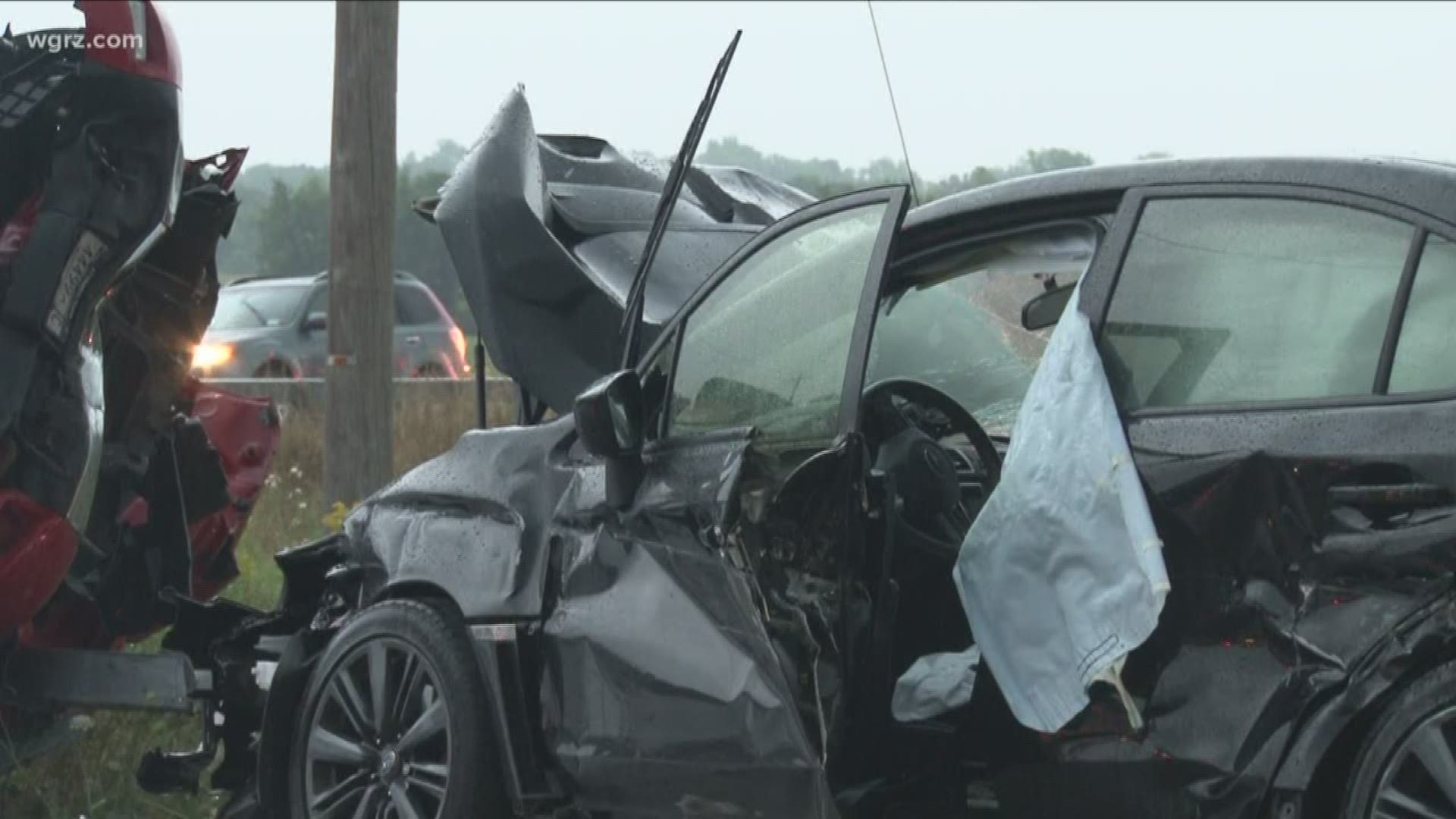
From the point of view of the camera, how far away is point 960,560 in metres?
4.76

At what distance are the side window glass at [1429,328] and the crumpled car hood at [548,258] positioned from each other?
7.19 ft

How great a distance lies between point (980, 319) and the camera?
5824 millimetres

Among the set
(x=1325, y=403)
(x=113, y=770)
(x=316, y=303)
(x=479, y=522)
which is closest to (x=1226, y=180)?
(x=1325, y=403)

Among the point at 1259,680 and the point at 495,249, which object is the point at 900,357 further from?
the point at 1259,680

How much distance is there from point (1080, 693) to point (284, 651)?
2495 millimetres

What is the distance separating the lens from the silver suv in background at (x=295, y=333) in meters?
22.3

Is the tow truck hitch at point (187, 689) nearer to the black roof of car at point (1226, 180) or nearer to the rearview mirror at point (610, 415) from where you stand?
the rearview mirror at point (610, 415)

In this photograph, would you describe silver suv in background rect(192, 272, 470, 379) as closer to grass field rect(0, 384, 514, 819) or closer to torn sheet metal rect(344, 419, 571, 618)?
grass field rect(0, 384, 514, 819)

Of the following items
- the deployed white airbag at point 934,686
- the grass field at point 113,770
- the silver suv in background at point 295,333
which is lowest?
the grass field at point 113,770

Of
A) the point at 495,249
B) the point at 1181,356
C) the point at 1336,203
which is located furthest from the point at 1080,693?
the point at 495,249

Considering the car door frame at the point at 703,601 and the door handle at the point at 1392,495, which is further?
the car door frame at the point at 703,601

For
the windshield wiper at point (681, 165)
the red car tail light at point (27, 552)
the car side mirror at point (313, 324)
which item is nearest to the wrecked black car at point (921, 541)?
the windshield wiper at point (681, 165)

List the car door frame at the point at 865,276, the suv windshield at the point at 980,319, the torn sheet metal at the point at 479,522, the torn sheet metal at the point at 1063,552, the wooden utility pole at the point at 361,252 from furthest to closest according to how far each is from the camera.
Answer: the wooden utility pole at the point at 361,252 < the torn sheet metal at the point at 479,522 < the suv windshield at the point at 980,319 < the car door frame at the point at 865,276 < the torn sheet metal at the point at 1063,552

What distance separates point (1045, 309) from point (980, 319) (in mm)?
184
